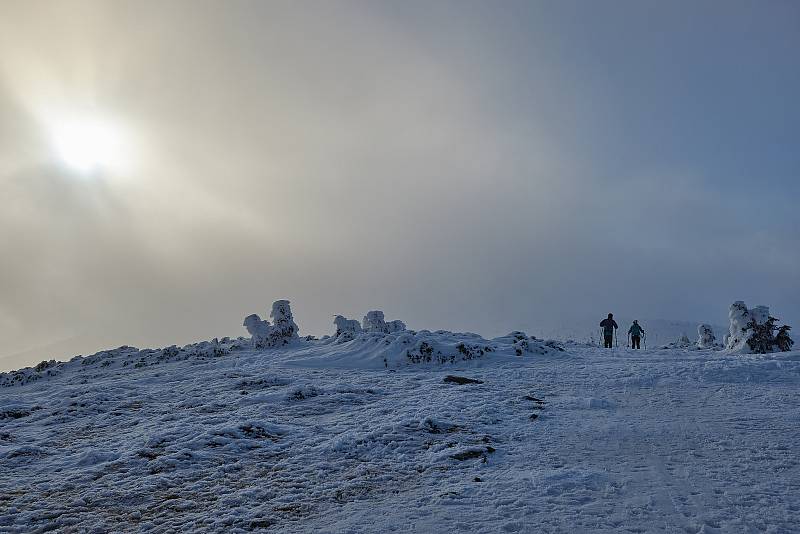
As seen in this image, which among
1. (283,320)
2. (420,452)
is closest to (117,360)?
(283,320)

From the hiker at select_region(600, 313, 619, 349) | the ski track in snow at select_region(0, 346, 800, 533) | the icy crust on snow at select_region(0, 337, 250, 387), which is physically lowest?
the ski track in snow at select_region(0, 346, 800, 533)

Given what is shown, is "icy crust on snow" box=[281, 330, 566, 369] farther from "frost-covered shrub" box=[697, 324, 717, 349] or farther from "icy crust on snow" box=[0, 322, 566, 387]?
"frost-covered shrub" box=[697, 324, 717, 349]

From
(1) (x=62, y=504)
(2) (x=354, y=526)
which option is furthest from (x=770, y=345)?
(1) (x=62, y=504)

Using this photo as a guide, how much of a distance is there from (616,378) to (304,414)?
824cm

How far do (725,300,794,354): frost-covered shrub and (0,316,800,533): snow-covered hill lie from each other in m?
4.57

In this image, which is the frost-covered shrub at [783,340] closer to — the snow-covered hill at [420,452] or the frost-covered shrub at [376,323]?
the snow-covered hill at [420,452]

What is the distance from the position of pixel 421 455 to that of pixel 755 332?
1737 cm

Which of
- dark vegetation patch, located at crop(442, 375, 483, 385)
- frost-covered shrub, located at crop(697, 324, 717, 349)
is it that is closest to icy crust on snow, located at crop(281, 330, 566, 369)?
dark vegetation patch, located at crop(442, 375, 483, 385)

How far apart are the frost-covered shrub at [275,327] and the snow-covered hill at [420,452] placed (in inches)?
391

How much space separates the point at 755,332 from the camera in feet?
Answer: 63.4

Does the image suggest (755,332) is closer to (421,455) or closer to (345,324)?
(421,455)

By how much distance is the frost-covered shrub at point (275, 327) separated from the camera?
84.0 ft

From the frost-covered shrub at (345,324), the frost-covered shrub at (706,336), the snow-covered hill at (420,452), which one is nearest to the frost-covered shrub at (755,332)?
the snow-covered hill at (420,452)

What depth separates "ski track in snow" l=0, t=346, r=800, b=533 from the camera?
233 inches
